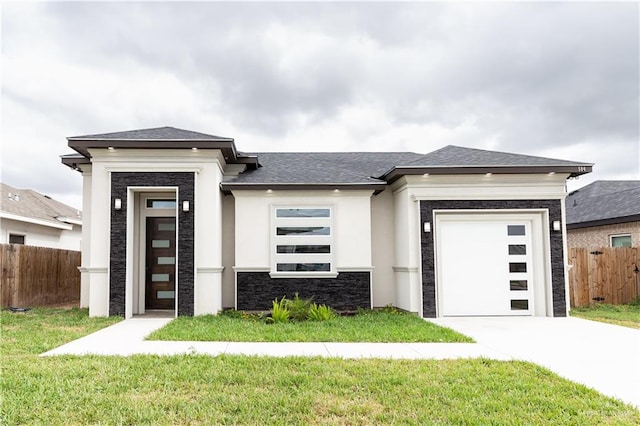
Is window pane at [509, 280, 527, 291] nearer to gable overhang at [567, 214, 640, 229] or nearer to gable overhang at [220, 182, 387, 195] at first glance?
gable overhang at [220, 182, 387, 195]

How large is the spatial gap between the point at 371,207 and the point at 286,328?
469 centimetres

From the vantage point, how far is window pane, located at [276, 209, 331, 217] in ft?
34.7

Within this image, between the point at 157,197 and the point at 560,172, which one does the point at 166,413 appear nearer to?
the point at 157,197

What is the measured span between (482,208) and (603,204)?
10.4 m

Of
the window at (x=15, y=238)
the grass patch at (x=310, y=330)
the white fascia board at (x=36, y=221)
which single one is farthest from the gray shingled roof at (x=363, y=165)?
the window at (x=15, y=238)

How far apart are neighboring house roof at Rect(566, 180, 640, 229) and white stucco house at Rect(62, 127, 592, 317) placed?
7.08 meters

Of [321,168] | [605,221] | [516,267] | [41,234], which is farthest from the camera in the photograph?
[41,234]

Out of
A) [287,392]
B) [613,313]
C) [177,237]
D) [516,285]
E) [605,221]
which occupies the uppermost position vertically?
[605,221]

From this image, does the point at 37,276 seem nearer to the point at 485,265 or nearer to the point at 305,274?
the point at 305,274

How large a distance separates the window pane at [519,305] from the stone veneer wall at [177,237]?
7424 mm

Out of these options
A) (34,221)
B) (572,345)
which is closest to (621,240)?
(572,345)

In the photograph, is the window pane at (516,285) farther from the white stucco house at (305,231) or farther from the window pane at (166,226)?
the window pane at (166,226)

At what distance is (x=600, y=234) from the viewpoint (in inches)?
634

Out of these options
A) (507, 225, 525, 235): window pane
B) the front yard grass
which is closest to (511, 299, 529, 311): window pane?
the front yard grass
